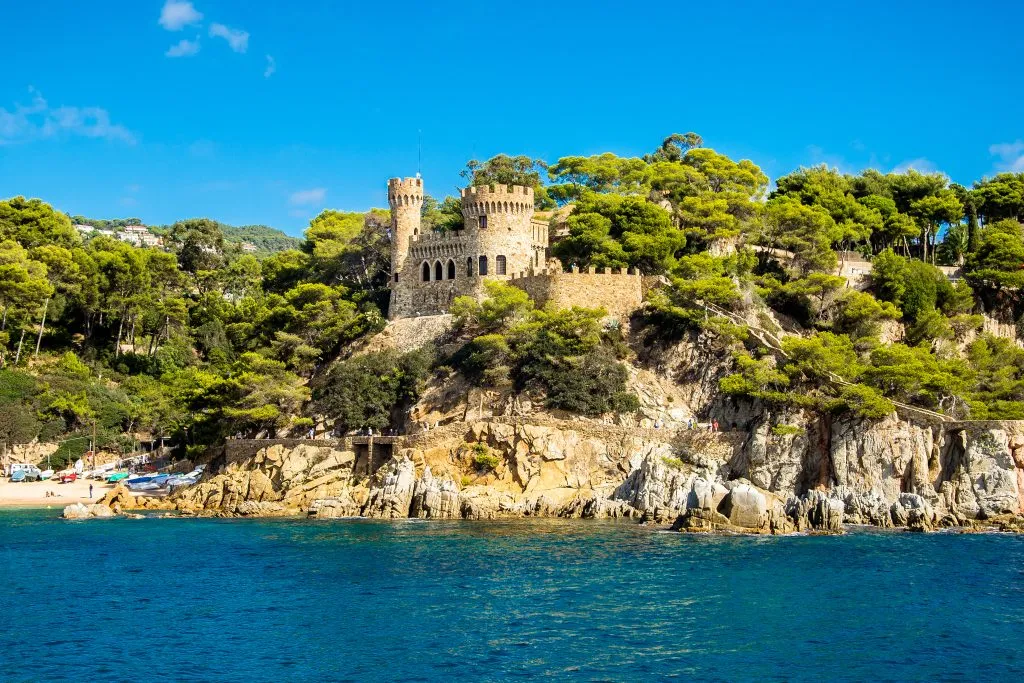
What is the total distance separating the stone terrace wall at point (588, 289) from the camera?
177 feet

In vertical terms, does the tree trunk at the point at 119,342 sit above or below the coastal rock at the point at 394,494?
above

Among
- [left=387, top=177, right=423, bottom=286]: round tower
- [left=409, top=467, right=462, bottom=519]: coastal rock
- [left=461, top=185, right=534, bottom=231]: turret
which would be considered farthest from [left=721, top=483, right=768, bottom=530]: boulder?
[left=387, top=177, right=423, bottom=286]: round tower

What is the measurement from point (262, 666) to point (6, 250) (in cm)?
4517

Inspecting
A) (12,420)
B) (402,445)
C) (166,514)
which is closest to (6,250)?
(12,420)

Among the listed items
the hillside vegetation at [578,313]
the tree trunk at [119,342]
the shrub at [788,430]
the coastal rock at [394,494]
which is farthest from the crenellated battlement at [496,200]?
the tree trunk at [119,342]

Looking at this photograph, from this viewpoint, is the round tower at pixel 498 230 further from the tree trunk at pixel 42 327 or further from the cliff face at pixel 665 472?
the tree trunk at pixel 42 327

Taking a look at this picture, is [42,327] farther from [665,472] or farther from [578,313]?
[665,472]

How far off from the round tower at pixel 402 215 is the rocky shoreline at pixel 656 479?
1401 cm

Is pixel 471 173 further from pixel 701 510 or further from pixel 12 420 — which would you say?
pixel 701 510

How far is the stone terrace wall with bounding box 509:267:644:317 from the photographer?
53906mm

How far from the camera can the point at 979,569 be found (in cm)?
3375

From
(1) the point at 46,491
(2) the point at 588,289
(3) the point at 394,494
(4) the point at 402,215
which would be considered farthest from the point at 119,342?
(3) the point at 394,494

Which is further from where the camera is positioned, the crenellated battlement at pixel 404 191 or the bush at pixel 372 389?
the crenellated battlement at pixel 404 191

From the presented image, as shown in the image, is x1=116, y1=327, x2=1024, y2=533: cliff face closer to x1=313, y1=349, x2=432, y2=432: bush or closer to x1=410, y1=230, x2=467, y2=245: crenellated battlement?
x1=313, y1=349, x2=432, y2=432: bush
